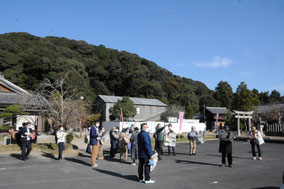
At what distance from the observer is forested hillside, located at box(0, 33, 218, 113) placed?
51281 millimetres

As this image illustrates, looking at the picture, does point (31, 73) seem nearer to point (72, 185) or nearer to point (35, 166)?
point (35, 166)

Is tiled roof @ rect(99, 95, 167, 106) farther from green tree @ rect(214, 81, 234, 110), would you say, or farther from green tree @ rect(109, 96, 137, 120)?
green tree @ rect(214, 81, 234, 110)

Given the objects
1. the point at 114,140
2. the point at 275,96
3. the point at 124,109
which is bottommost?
the point at 114,140

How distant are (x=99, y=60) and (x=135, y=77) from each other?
1599 centimetres

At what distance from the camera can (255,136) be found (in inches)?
451

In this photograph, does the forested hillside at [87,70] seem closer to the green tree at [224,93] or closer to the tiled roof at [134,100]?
the tiled roof at [134,100]

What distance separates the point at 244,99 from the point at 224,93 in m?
39.5

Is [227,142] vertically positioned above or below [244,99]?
below

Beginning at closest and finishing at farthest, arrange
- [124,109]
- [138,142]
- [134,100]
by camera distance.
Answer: [138,142], [124,109], [134,100]

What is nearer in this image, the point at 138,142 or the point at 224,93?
the point at 138,142

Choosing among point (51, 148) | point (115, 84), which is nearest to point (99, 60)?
point (115, 84)

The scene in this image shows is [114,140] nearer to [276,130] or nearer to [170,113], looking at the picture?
[276,130]

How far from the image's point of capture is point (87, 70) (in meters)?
70.9

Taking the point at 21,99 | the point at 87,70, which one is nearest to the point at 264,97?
the point at 87,70
